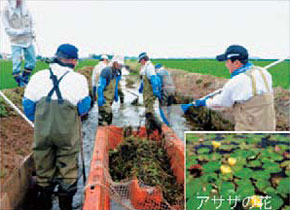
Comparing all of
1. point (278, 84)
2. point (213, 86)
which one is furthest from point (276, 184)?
point (213, 86)

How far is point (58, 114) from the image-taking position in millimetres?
1938

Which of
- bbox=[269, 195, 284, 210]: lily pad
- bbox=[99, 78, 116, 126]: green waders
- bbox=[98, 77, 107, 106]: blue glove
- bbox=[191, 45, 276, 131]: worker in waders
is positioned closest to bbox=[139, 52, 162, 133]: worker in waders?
bbox=[99, 78, 116, 126]: green waders

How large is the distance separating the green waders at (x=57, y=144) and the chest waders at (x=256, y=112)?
1142mm

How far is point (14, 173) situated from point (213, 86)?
19.8 feet

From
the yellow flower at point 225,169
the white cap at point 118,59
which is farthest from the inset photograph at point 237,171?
the white cap at point 118,59

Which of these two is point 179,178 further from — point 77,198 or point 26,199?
point 26,199

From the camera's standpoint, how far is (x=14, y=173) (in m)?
2.41

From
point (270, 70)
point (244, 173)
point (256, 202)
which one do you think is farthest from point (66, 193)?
point (270, 70)

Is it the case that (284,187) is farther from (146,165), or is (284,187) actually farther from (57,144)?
(146,165)

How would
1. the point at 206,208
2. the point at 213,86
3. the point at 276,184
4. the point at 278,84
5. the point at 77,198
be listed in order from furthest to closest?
the point at 213,86 → the point at 278,84 → the point at 77,198 → the point at 276,184 → the point at 206,208

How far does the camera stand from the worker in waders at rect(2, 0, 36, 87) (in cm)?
319

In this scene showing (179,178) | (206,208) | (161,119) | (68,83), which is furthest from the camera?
(161,119)

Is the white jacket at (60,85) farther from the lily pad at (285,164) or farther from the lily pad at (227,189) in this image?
the lily pad at (285,164)

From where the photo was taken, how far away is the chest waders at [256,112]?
1852 mm
